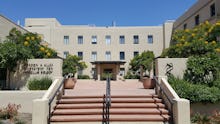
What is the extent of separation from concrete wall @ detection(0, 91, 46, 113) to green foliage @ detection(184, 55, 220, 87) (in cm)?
766

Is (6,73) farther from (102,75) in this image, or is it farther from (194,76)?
→ (102,75)

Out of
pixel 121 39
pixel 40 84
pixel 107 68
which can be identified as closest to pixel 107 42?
pixel 121 39

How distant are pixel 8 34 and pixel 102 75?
15571 millimetres

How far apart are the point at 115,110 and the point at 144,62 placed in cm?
2388

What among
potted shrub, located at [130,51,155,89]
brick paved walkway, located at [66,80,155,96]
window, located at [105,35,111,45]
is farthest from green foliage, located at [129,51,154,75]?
brick paved walkway, located at [66,80,155,96]

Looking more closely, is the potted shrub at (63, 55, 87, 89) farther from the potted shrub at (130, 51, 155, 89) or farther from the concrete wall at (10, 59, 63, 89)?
the potted shrub at (130, 51, 155, 89)

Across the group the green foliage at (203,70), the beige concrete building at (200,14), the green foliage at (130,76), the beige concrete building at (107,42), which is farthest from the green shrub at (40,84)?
the beige concrete building at (107,42)

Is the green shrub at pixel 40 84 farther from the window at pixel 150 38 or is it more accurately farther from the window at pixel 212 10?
the window at pixel 150 38

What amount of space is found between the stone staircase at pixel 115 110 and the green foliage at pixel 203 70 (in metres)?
2.84

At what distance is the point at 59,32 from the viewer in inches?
1542

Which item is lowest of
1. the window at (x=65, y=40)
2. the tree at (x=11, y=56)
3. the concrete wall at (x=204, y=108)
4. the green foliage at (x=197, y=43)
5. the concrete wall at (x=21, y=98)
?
the concrete wall at (x=204, y=108)

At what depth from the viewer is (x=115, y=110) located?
973 centimetres

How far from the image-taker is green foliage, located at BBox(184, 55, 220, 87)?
1225 centimetres

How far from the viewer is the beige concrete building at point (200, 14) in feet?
80.4
